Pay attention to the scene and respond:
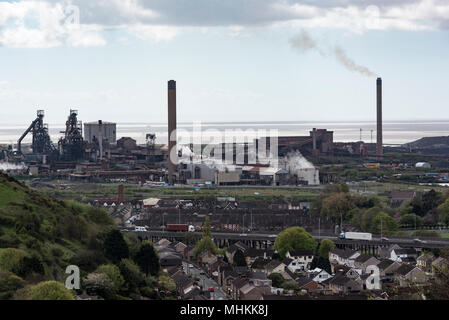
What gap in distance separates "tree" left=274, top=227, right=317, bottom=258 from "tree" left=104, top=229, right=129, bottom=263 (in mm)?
9929

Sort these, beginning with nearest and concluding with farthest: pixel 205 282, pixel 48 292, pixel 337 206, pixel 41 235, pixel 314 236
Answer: pixel 48 292
pixel 41 235
pixel 205 282
pixel 314 236
pixel 337 206

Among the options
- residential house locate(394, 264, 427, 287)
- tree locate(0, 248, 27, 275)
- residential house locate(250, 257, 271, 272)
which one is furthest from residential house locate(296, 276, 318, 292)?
tree locate(0, 248, 27, 275)

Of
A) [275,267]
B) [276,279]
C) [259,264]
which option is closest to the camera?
[276,279]

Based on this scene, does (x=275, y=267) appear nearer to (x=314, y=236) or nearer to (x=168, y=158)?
(x=314, y=236)

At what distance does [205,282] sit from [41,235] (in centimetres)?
581

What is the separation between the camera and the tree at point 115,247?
62.3 feet

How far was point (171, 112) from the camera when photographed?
6272 cm

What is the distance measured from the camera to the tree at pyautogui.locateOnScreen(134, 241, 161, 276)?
20.3m

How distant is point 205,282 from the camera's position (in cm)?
2328

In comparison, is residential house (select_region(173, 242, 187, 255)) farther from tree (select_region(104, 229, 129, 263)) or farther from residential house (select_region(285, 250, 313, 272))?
tree (select_region(104, 229, 129, 263))

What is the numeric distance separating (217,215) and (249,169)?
23.3 meters

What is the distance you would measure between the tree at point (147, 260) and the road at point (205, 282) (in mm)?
1501

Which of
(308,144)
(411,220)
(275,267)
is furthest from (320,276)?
(308,144)
